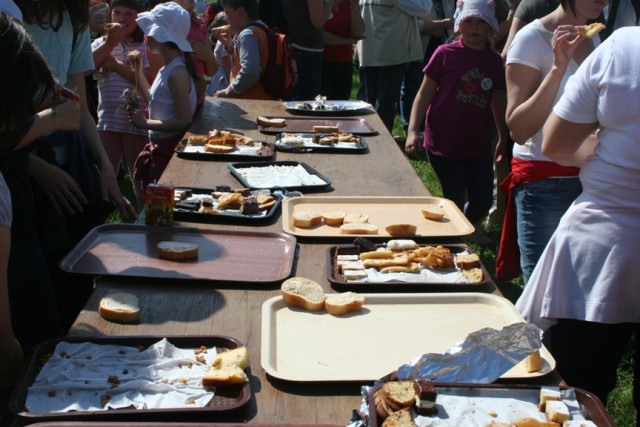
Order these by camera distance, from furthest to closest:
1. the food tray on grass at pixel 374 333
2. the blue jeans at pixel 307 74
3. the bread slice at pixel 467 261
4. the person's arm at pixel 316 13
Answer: the blue jeans at pixel 307 74 < the person's arm at pixel 316 13 < the bread slice at pixel 467 261 < the food tray on grass at pixel 374 333

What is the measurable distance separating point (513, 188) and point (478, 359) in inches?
58.8

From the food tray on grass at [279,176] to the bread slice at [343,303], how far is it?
44.7 inches

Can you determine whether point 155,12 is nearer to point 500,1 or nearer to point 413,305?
point 413,305

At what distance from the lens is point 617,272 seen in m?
2.24

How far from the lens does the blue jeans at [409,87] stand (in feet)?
25.5

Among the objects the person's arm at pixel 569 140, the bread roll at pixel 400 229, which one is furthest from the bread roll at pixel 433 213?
the person's arm at pixel 569 140

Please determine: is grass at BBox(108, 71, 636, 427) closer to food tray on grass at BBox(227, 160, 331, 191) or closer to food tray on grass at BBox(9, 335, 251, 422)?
food tray on grass at BBox(227, 160, 331, 191)

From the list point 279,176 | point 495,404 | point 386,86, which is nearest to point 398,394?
point 495,404

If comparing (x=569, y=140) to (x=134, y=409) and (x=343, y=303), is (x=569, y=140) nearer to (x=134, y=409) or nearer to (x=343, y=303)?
(x=343, y=303)

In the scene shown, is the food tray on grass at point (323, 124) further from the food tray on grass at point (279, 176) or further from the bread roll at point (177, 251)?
the bread roll at point (177, 251)

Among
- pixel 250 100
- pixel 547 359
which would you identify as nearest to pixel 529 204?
pixel 547 359

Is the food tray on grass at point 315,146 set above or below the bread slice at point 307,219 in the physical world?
below

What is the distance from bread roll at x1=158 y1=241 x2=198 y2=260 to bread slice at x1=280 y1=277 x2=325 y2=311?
403 millimetres

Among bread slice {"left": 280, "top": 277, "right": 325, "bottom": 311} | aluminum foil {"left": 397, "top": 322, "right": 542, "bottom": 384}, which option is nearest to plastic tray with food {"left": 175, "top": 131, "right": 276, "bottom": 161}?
bread slice {"left": 280, "top": 277, "right": 325, "bottom": 311}
